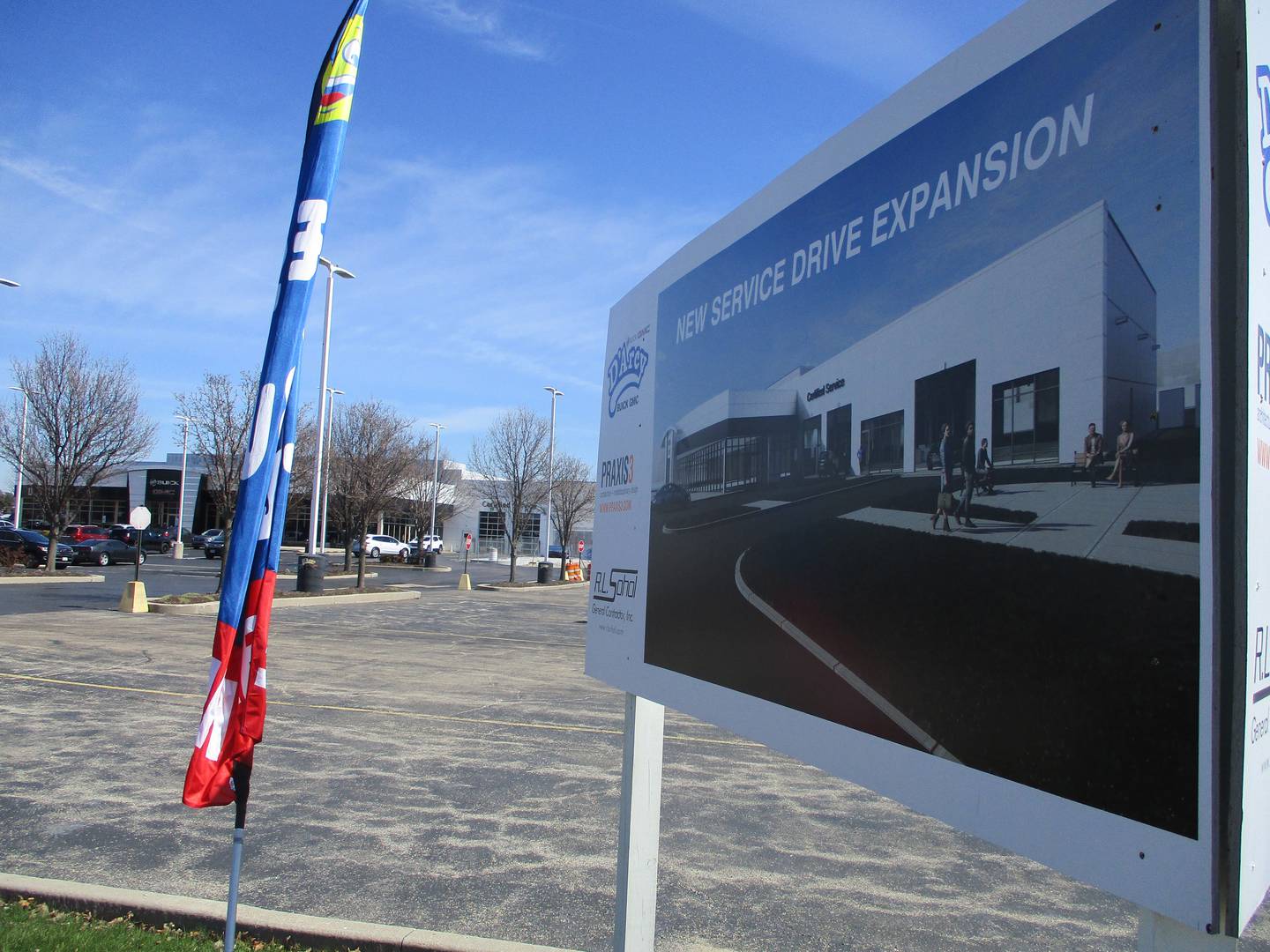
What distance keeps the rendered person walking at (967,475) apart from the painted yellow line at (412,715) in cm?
794

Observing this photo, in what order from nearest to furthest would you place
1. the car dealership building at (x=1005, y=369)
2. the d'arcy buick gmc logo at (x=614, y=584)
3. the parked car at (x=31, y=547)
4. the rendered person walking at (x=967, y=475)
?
the car dealership building at (x=1005, y=369)
the rendered person walking at (x=967, y=475)
the d'arcy buick gmc logo at (x=614, y=584)
the parked car at (x=31, y=547)

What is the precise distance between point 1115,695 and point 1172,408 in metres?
0.48

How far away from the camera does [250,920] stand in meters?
4.83

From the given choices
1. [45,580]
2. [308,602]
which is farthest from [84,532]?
[308,602]

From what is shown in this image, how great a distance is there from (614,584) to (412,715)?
A: 709 centimetres

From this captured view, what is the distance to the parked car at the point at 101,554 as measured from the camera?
38991mm

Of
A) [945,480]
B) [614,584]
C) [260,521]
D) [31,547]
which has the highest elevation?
[945,480]

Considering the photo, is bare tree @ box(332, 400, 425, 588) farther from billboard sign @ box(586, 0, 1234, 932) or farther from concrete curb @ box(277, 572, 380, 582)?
billboard sign @ box(586, 0, 1234, 932)

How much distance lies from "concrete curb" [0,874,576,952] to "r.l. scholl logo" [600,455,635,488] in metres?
2.24

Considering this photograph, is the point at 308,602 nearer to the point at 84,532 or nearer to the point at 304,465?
the point at 304,465

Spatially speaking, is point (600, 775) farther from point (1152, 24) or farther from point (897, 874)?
point (1152, 24)

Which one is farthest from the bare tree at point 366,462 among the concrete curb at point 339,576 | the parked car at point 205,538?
the parked car at point 205,538

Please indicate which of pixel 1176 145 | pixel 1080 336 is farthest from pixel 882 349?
pixel 1176 145

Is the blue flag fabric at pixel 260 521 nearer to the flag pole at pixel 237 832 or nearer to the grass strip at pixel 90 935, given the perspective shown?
the flag pole at pixel 237 832
